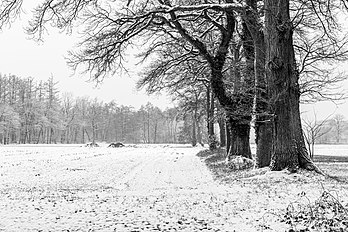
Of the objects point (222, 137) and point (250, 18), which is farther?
point (222, 137)

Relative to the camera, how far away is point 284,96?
10.1 m

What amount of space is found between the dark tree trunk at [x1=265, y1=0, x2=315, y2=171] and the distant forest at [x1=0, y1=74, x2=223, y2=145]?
43608 millimetres

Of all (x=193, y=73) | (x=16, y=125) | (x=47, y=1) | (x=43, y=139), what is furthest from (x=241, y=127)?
(x=43, y=139)

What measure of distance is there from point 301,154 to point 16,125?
6665cm

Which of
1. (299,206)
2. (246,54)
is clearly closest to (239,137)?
(246,54)

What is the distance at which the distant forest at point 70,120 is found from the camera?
6856 centimetres

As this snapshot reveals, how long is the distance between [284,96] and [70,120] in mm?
80566

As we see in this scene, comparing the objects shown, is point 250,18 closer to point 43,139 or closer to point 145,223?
point 145,223

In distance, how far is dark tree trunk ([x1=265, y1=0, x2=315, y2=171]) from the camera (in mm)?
10062

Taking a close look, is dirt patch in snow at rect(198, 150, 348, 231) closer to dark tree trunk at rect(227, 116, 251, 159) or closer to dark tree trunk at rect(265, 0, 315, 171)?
dark tree trunk at rect(265, 0, 315, 171)

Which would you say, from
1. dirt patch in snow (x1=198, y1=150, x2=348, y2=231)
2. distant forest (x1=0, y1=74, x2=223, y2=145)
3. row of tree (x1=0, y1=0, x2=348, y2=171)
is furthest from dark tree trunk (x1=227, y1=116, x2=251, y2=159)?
distant forest (x1=0, y1=74, x2=223, y2=145)

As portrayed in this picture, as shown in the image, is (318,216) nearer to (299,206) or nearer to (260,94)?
(299,206)

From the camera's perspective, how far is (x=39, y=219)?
6.12 metres

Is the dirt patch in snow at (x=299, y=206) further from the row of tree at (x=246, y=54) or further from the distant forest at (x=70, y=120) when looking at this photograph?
the distant forest at (x=70, y=120)
